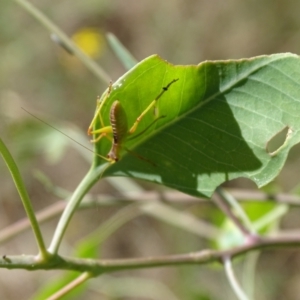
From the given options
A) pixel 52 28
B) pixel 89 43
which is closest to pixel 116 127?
pixel 52 28

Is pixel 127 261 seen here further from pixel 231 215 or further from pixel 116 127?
pixel 231 215

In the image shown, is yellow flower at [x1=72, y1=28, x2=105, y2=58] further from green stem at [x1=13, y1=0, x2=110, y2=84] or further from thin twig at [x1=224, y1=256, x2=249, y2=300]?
thin twig at [x1=224, y1=256, x2=249, y2=300]

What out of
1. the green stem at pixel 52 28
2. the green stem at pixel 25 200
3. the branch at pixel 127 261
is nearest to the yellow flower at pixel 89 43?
the green stem at pixel 52 28

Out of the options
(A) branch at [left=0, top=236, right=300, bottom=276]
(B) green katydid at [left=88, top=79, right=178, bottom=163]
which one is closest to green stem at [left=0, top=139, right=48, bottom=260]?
(A) branch at [left=0, top=236, right=300, bottom=276]

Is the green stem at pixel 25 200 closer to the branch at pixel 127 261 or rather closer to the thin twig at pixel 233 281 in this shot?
the branch at pixel 127 261

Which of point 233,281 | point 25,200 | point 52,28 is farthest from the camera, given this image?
point 52,28

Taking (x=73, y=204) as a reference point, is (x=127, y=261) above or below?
below

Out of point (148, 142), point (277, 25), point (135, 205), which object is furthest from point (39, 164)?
point (148, 142)

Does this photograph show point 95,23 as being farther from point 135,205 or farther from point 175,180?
point 175,180
